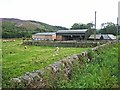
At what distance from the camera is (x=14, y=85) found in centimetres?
408

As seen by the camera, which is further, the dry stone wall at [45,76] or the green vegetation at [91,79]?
the green vegetation at [91,79]

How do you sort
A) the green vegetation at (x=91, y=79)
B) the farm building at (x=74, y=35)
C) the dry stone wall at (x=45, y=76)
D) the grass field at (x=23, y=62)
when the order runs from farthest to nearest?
the farm building at (x=74, y=35) < the grass field at (x=23, y=62) < the green vegetation at (x=91, y=79) < the dry stone wall at (x=45, y=76)

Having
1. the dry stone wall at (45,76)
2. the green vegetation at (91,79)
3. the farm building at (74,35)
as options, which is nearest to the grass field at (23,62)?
the dry stone wall at (45,76)

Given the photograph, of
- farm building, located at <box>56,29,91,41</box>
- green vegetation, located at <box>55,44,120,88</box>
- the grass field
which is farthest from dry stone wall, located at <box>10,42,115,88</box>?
farm building, located at <box>56,29,91,41</box>

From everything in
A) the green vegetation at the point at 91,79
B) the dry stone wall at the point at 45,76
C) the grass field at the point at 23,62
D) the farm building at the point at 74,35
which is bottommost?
the grass field at the point at 23,62

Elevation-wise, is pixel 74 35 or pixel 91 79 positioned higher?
pixel 74 35

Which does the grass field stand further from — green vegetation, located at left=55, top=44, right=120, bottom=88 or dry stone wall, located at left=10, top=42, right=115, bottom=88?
green vegetation, located at left=55, top=44, right=120, bottom=88

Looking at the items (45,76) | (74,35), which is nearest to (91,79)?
(45,76)

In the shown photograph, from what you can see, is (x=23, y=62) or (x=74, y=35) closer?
(x=23, y=62)

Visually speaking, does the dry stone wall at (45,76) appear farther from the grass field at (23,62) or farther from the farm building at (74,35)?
the farm building at (74,35)

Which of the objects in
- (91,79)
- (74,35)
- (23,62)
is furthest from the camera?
(74,35)

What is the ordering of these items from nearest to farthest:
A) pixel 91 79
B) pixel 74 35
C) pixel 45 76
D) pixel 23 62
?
pixel 45 76, pixel 91 79, pixel 23 62, pixel 74 35

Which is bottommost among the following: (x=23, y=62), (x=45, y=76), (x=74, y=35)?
(x=23, y=62)

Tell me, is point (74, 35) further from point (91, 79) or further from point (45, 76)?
point (45, 76)
